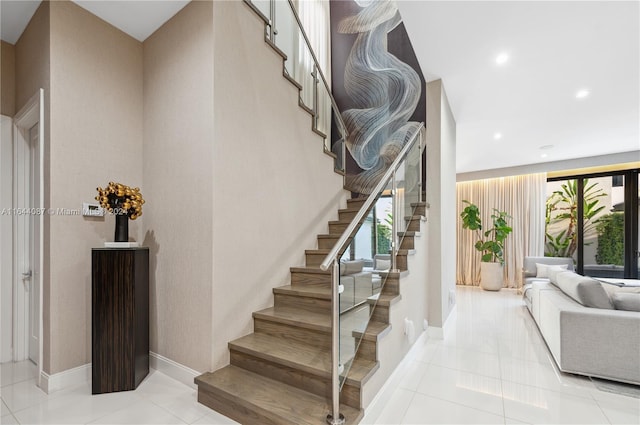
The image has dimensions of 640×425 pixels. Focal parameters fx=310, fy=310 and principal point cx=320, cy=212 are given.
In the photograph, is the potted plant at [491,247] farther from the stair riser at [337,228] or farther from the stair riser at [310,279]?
the stair riser at [310,279]

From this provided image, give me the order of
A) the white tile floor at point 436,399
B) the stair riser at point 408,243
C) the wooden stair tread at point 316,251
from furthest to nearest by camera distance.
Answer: the wooden stair tread at point 316,251
the stair riser at point 408,243
the white tile floor at point 436,399

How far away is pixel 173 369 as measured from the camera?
101 inches

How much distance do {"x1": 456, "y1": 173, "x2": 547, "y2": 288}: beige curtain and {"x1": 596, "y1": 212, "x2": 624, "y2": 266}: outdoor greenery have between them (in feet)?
3.57

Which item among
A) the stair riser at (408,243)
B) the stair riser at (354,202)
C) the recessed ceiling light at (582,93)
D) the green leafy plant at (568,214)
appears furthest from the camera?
the green leafy plant at (568,214)

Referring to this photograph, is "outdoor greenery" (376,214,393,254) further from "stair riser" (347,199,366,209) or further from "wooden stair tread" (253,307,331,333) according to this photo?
"stair riser" (347,199,366,209)

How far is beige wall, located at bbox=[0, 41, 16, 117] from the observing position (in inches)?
116

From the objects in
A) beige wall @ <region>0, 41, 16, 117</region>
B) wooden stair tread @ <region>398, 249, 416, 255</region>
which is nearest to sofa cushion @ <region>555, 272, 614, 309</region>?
wooden stair tread @ <region>398, 249, 416, 255</region>

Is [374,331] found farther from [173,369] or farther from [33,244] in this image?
[33,244]

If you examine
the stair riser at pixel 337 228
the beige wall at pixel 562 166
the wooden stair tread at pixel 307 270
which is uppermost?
the beige wall at pixel 562 166

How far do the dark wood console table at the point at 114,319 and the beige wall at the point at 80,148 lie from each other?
0.31 metres

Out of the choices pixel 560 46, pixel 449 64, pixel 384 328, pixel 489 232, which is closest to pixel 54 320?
pixel 384 328

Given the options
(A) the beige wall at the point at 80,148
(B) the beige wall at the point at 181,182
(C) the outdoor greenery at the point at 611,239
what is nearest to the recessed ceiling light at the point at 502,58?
(B) the beige wall at the point at 181,182

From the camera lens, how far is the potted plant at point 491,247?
7.18 metres

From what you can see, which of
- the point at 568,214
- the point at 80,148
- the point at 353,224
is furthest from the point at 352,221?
the point at 568,214
